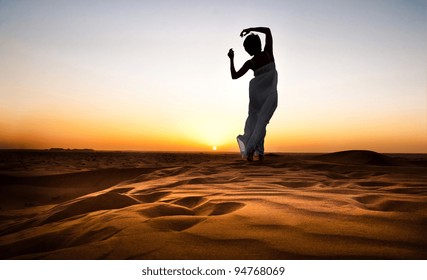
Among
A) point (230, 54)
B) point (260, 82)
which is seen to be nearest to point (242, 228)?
point (260, 82)

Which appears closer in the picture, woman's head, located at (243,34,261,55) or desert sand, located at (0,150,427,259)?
desert sand, located at (0,150,427,259)

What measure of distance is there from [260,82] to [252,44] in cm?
72

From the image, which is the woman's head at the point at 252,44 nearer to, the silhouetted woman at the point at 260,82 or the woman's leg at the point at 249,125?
the silhouetted woman at the point at 260,82

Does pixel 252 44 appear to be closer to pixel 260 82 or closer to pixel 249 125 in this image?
pixel 260 82

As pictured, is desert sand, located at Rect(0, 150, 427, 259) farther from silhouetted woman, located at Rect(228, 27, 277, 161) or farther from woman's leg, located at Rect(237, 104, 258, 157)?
woman's leg, located at Rect(237, 104, 258, 157)

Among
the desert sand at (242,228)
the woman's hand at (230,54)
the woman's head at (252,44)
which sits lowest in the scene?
the desert sand at (242,228)

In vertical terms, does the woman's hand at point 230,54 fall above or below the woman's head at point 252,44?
below

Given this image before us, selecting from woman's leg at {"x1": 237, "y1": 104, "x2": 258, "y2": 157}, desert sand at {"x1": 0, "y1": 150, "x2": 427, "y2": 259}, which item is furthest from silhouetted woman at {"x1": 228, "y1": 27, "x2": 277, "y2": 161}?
desert sand at {"x1": 0, "y1": 150, "x2": 427, "y2": 259}

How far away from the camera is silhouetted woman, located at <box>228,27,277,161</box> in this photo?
17.1ft

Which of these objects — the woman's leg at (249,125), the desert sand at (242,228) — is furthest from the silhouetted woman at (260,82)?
the desert sand at (242,228)

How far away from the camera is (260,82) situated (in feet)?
17.5

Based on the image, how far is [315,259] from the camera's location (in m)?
1.10

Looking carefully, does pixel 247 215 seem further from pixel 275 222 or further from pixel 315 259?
pixel 315 259

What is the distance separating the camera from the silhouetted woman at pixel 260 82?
5223 millimetres
